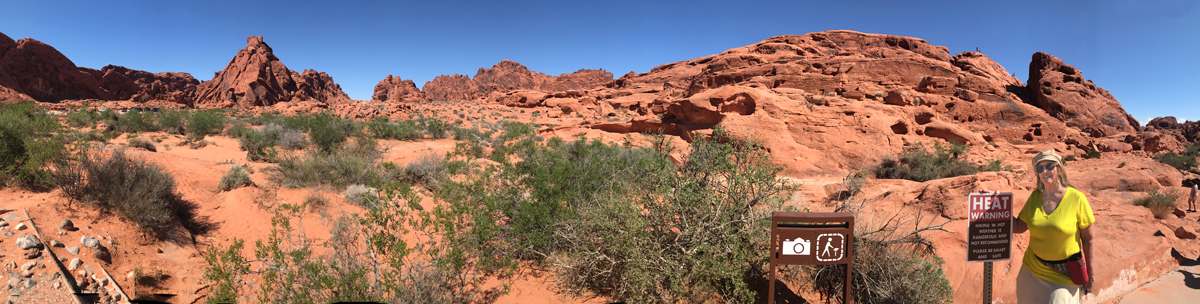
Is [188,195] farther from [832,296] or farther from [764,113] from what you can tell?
[764,113]

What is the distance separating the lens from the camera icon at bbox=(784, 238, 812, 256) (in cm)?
296

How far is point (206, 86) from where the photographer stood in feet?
154

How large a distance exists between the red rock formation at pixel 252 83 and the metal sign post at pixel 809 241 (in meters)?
53.8

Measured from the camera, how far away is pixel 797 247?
117 inches

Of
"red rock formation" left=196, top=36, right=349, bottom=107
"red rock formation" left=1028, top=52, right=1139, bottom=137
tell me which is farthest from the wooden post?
"red rock formation" left=196, top=36, right=349, bottom=107

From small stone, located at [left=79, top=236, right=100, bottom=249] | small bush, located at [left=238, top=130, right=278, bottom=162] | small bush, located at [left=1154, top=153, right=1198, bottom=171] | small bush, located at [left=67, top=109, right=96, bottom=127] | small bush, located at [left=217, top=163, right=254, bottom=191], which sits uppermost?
small bush, located at [left=67, top=109, right=96, bottom=127]

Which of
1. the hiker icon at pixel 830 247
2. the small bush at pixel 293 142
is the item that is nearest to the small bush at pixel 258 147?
the small bush at pixel 293 142

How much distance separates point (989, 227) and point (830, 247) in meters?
1.26

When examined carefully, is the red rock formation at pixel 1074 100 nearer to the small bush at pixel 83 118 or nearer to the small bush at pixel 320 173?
the small bush at pixel 320 173

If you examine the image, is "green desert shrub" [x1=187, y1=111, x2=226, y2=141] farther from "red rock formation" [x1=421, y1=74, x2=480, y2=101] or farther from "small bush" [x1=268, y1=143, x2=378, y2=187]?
"red rock formation" [x1=421, y1=74, x2=480, y2=101]

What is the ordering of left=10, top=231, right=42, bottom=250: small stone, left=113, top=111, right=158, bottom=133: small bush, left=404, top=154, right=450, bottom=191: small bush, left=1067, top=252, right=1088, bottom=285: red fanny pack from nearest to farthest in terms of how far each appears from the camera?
1. left=1067, top=252, right=1088, bottom=285: red fanny pack
2. left=10, top=231, right=42, bottom=250: small stone
3. left=404, top=154, right=450, bottom=191: small bush
4. left=113, top=111, right=158, bottom=133: small bush

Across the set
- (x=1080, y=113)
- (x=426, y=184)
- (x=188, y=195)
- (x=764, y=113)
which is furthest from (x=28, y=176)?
(x=1080, y=113)

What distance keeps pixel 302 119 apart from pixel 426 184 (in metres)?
12.0

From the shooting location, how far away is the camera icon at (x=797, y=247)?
2.96 m
